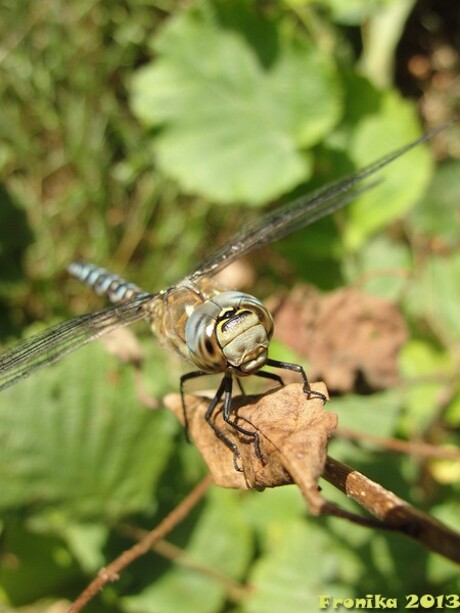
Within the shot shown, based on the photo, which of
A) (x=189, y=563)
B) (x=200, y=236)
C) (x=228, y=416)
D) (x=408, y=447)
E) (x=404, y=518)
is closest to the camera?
(x=404, y=518)

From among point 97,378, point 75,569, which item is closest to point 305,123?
point 97,378

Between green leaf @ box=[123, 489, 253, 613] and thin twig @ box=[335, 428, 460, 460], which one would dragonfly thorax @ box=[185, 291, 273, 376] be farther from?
green leaf @ box=[123, 489, 253, 613]

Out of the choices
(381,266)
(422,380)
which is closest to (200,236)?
(381,266)

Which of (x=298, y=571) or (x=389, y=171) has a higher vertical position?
(x=389, y=171)

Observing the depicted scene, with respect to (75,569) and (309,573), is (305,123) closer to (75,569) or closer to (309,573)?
(309,573)

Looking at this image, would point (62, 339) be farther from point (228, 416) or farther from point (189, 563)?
point (189, 563)

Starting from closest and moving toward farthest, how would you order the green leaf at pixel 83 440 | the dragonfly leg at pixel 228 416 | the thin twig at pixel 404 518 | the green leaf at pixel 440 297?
the thin twig at pixel 404 518
the dragonfly leg at pixel 228 416
the green leaf at pixel 83 440
the green leaf at pixel 440 297

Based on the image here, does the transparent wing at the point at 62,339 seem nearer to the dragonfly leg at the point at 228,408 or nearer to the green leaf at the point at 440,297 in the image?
the dragonfly leg at the point at 228,408

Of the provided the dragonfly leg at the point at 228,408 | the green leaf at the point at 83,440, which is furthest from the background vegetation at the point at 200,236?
the dragonfly leg at the point at 228,408

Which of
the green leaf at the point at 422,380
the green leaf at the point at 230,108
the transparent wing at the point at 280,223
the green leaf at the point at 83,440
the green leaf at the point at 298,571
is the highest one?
the green leaf at the point at 230,108
